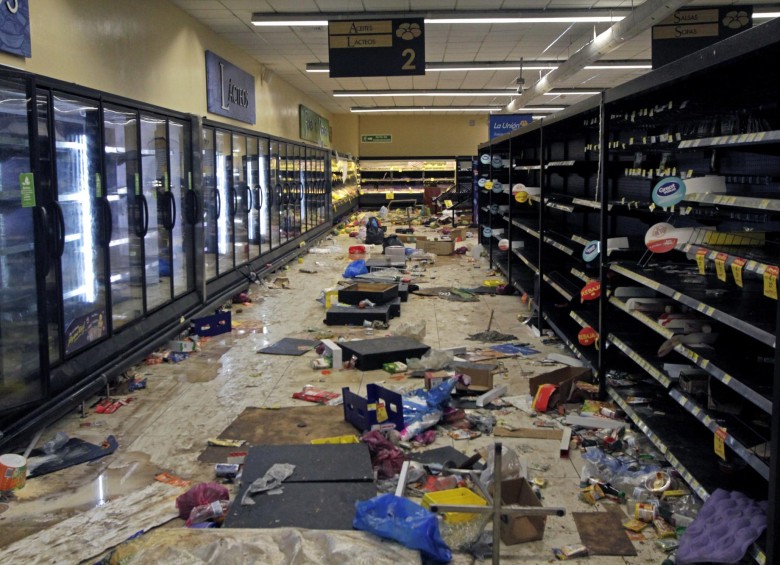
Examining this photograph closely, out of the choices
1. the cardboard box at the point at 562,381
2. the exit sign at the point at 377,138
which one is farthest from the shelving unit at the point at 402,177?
the cardboard box at the point at 562,381

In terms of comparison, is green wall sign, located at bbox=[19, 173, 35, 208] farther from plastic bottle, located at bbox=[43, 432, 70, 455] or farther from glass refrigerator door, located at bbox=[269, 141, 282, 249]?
glass refrigerator door, located at bbox=[269, 141, 282, 249]

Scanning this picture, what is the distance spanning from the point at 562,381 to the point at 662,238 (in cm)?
167

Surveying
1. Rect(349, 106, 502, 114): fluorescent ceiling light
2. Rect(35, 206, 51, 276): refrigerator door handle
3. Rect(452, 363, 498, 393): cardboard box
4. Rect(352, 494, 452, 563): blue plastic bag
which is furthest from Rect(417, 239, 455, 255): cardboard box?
Rect(352, 494, 452, 563): blue plastic bag

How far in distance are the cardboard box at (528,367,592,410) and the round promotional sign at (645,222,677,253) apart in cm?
147

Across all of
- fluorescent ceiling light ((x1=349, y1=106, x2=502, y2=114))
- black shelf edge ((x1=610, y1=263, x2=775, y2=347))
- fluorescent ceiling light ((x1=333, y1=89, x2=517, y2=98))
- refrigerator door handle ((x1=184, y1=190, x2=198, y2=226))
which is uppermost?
fluorescent ceiling light ((x1=349, y1=106, x2=502, y2=114))

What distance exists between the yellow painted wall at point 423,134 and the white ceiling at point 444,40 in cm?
1072

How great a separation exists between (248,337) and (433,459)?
3.98m

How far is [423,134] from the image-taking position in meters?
30.8

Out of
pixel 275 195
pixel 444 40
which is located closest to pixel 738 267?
pixel 444 40

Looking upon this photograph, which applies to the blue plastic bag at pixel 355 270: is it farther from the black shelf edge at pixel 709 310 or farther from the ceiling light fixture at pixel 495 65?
the black shelf edge at pixel 709 310

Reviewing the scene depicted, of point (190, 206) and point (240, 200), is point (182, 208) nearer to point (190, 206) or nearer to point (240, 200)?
point (190, 206)

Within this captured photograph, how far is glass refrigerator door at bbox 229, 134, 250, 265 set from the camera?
11070 mm

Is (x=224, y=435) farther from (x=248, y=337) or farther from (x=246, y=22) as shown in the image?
(x=246, y=22)

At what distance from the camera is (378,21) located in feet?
31.7
